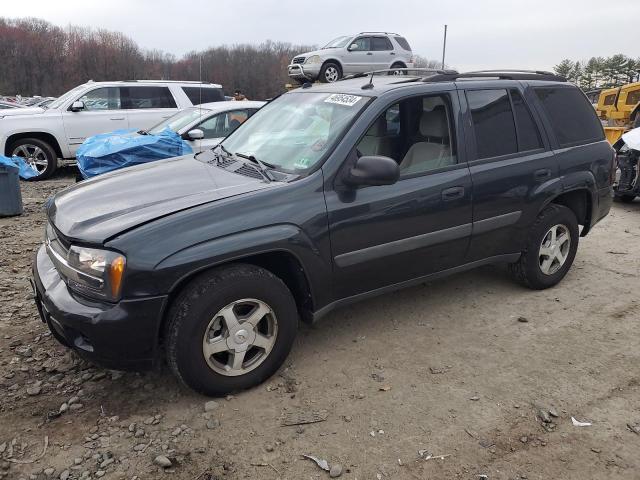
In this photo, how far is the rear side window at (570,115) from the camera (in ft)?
14.1

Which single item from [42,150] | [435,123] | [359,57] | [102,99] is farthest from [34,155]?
[359,57]

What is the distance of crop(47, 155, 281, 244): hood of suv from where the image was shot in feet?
8.98

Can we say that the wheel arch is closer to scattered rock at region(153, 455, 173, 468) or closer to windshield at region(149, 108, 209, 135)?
windshield at region(149, 108, 209, 135)

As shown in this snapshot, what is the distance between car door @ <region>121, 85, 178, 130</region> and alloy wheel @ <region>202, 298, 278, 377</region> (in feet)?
27.9

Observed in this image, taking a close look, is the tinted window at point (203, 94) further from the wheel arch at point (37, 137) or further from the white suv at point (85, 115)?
the wheel arch at point (37, 137)

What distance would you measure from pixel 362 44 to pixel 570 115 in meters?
12.0

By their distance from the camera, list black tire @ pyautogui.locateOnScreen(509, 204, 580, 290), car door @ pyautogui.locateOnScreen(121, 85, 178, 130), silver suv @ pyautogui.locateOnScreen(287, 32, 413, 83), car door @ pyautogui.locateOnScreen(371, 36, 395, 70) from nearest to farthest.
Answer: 1. black tire @ pyautogui.locateOnScreen(509, 204, 580, 290)
2. car door @ pyautogui.locateOnScreen(121, 85, 178, 130)
3. silver suv @ pyautogui.locateOnScreen(287, 32, 413, 83)
4. car door @ pyautogui.locateOnScreen(371, 36, 395, 70)

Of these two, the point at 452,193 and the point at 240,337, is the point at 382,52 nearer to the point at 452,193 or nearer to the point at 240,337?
the point at 452,193

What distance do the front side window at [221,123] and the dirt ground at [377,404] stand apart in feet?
15.5

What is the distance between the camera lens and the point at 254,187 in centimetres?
303

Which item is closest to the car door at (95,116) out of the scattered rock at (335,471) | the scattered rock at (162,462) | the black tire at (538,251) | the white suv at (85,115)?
the white suv at (85,115)

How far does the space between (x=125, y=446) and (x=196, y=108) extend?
279 inches

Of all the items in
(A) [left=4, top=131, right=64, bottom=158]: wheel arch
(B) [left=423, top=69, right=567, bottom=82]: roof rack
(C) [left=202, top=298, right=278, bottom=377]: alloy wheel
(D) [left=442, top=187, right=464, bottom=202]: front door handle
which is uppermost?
(B) [left=423, top=69, right=567, bottom=82]: roof rack

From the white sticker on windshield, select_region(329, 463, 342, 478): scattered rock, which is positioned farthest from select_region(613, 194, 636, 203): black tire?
select_region(329, 463, 342, 478): scattered rock
